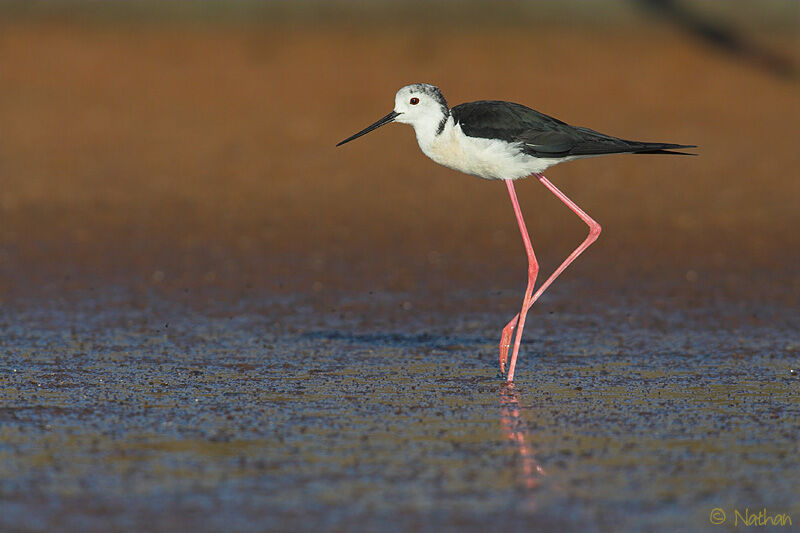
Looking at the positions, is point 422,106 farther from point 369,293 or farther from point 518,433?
point 518,433

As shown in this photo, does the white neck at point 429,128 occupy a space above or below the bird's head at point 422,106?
below

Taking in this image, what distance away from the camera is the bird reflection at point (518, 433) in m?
4.68

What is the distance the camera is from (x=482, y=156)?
6.78 m

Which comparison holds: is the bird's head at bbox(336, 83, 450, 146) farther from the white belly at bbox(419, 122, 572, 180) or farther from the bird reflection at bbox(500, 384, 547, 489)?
the bird reflection at bbox(500, 384, 547, 489)

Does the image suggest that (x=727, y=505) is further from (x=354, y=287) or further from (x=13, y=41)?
(x=13, y=41)

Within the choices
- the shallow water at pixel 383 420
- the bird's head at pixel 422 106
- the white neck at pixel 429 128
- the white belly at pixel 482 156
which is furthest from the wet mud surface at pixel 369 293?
the bird's head at pixel 422 106

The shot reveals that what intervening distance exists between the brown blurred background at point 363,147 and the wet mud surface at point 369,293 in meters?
0.04

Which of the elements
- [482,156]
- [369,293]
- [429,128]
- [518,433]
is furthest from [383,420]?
[369,293]

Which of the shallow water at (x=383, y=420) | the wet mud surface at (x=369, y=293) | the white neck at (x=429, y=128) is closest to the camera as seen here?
the shallow water at (x=383, y=420)

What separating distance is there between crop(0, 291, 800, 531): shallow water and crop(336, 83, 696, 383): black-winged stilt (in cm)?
73

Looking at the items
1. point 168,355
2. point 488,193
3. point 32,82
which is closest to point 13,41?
point 32,82

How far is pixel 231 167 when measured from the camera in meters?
12.5

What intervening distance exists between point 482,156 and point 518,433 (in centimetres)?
187

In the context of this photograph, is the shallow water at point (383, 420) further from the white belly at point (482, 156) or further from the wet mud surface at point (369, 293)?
the white belly at point (482, 156)
